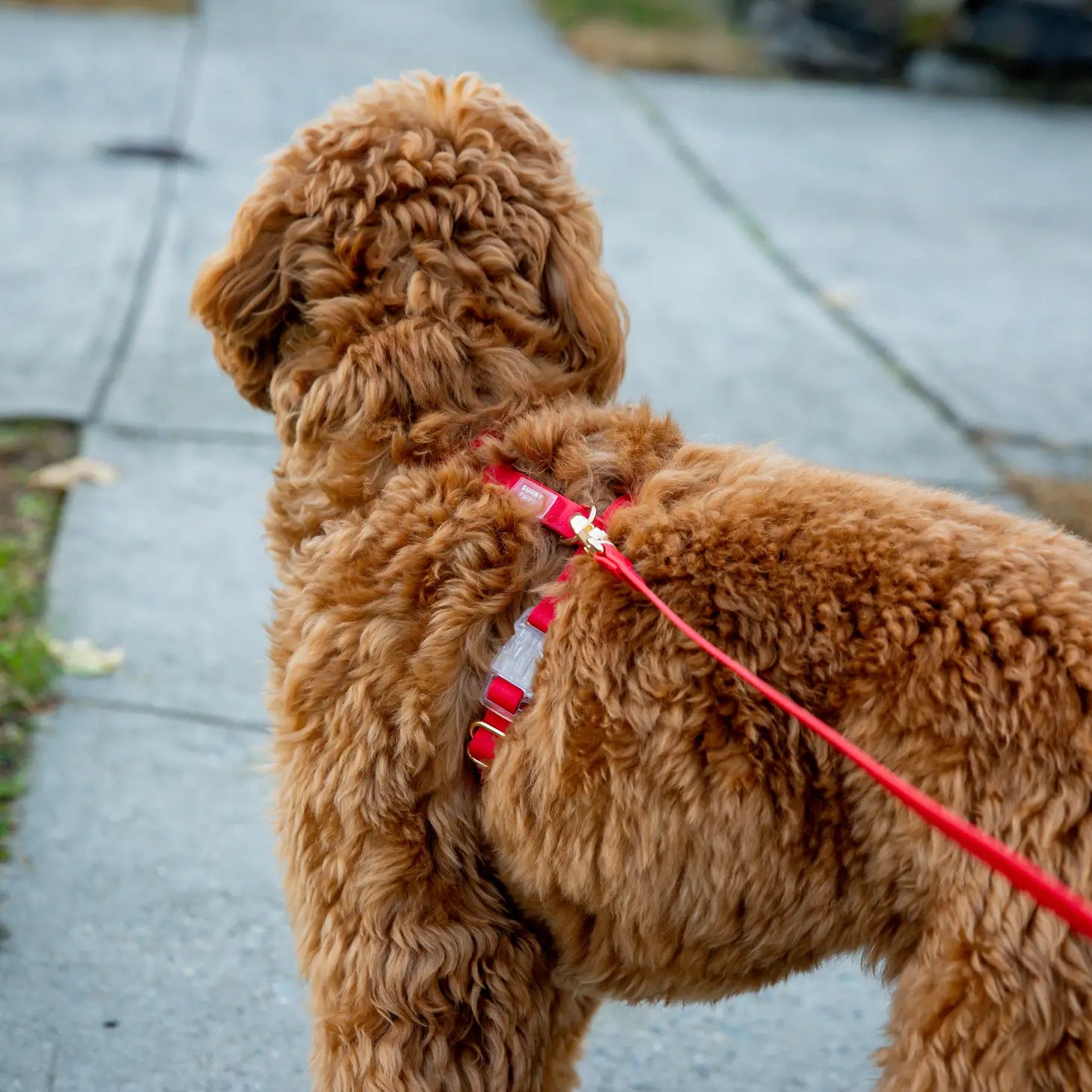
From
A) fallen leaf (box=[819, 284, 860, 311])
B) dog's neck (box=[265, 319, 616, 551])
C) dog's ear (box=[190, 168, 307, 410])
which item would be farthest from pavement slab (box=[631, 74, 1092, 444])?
dog's ear (box=[190, 168, 307, 410])

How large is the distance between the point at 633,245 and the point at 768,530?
572cm

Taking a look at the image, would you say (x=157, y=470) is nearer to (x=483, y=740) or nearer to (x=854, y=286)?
(x=483, y=740)

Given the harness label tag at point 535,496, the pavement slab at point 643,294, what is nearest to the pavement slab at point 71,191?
the pavement slab at point 643,294

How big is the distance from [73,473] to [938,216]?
20.0ft

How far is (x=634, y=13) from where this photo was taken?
13.3 meters

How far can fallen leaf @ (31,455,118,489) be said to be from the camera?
15.0ft

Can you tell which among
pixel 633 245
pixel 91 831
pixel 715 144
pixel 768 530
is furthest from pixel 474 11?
pixel 768 530

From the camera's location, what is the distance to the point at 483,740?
79.0 inches

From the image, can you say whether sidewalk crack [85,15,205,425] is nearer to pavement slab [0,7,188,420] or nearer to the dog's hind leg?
pavement slab [0,7,188,420]

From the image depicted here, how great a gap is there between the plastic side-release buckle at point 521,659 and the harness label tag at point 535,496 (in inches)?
6.9

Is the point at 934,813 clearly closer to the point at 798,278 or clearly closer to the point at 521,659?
the point at 521,659

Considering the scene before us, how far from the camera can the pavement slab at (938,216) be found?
6.34 metres

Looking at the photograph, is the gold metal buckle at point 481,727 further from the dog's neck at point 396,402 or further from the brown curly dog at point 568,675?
the dog's neck at point 396,402

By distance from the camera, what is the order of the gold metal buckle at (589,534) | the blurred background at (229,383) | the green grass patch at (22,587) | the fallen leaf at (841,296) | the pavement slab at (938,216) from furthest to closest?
the fallen leaf at (841,296)
the pavement slab at (938,216)
the green grass patch at (22,587)
the blurred background at (229,383)
the gold metal buckle at (589,534)
